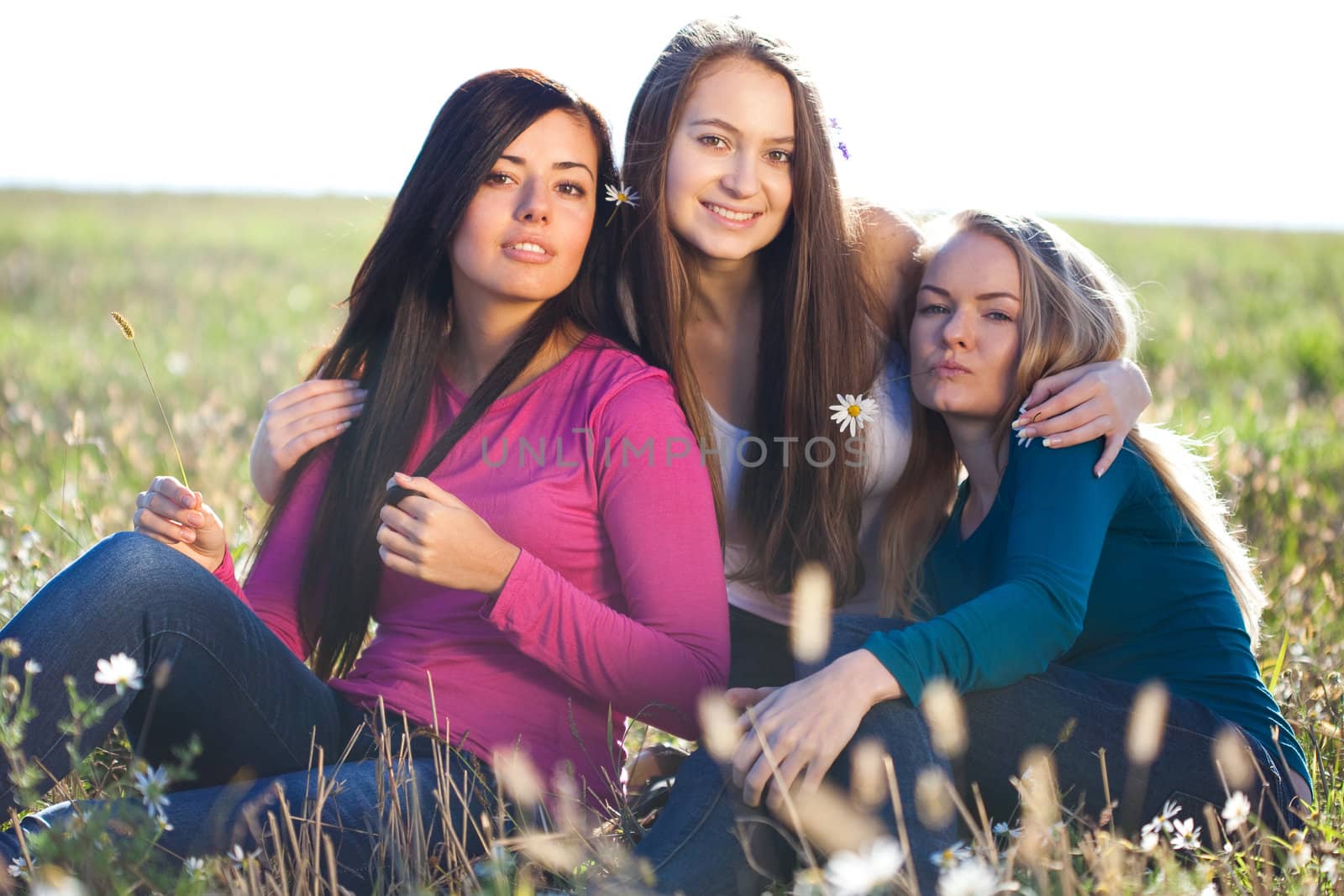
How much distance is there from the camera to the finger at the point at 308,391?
3.42 m

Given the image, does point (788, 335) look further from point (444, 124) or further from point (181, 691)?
point (181, 691)

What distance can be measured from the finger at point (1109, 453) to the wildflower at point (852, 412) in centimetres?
71

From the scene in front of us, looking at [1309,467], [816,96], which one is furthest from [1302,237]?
[816,96]

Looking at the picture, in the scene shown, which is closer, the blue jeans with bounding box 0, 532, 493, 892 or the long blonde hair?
the blue jeans with bounding box 0, 532, 493, 892

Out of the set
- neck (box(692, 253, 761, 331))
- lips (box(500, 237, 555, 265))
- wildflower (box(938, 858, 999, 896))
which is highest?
lips (box(500, 237, 555, 265))

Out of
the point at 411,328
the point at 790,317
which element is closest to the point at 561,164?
the point at 411,328

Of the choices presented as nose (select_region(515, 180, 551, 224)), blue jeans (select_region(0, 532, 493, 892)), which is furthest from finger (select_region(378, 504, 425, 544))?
nose (select_region(515, 180, 551, 224))

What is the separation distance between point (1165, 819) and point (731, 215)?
5.62ft

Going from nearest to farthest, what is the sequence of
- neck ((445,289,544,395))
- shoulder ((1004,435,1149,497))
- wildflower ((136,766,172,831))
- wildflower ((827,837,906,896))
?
wildflower ((827,837,906,896))
wildflower ((136,766,172,831))
shoulder ((1004,435,1149,497))
neck ((445,289,544,395))

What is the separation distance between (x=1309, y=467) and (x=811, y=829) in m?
4.19

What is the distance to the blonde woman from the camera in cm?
248

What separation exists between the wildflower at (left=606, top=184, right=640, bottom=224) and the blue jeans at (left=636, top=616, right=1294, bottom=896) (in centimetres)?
124

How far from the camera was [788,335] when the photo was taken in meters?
3.44

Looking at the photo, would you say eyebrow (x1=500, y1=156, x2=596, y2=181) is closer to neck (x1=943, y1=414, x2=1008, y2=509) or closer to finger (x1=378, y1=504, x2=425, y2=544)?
finger (x1=378, y1=504, x2=425, y2=544)
